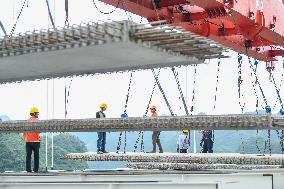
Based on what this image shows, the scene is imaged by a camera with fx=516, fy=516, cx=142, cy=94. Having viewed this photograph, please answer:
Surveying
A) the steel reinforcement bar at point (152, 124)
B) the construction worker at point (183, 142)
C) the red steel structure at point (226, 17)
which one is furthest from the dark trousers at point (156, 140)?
the steel reinforcement bar at point (152, 124)

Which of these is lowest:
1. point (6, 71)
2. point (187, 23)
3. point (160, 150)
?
point (160, 150)

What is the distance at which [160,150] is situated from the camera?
61.2 ft

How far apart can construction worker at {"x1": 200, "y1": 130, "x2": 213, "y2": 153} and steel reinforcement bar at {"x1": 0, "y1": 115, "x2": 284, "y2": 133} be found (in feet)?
43.6

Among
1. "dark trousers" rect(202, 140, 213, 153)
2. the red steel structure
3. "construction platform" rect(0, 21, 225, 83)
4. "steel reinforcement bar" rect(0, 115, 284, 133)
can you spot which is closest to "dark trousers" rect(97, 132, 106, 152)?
the red steel structure

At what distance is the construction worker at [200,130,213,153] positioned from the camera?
21109 mm

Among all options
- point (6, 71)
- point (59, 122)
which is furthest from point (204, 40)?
point (59, 122)

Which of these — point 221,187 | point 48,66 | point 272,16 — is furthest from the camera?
point 272,16

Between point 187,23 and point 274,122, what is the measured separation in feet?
28.2

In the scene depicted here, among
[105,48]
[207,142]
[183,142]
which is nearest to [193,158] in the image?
[207,142]

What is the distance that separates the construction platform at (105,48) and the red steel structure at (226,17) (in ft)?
20.0

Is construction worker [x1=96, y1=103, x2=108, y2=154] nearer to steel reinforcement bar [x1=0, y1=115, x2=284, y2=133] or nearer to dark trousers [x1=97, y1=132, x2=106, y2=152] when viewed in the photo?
dark trousers [x1=97, y1=132, x2=106, y2=152]

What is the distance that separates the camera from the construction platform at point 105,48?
5.00m

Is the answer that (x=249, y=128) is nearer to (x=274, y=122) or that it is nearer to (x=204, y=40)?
(x=274, y=122)

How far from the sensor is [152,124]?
288 inches
